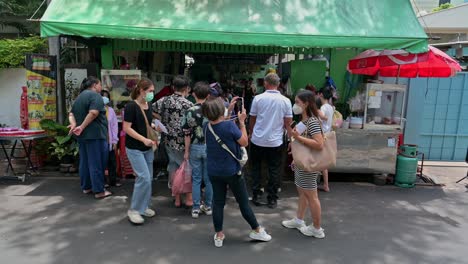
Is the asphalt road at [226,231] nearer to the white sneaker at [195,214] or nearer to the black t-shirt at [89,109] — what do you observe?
the white sneaker at [195,214]

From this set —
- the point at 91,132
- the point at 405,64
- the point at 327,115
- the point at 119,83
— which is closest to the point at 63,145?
the point at 119,83

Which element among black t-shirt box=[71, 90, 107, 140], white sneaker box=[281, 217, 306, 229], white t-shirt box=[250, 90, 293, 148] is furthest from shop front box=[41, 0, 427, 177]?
white sneaker box=[281, 217, 306, 229]

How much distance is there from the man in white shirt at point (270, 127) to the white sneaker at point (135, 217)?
160 centimetres

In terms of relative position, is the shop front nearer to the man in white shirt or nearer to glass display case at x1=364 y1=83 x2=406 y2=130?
glass display case at x1=364 y1=83 x2=406 y2=130

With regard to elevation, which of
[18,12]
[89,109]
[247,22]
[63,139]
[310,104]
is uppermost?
[18,12]

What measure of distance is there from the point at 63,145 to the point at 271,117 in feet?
12.0

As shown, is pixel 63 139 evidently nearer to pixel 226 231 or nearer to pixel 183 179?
pixel 183 179

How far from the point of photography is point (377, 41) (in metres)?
5.23

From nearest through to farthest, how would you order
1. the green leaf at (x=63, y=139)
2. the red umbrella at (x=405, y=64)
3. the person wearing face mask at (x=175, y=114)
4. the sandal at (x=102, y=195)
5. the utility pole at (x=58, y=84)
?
the person wearing face mask at (x=175, y=114) → the sandal at (x=102, y=195) → the red umbrella at (x=405, y=64) → the green leaf at (x=63, y=139) → the utility pole at (x=58, y=84)

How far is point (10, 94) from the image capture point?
24.6 feet

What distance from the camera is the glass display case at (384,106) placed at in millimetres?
5980

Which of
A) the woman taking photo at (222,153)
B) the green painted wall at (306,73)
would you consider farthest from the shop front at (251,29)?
the woman taking photo at (222,153)

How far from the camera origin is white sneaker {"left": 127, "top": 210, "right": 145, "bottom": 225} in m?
4.08

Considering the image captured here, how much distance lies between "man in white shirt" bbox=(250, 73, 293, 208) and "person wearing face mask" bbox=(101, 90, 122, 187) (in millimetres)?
2095
